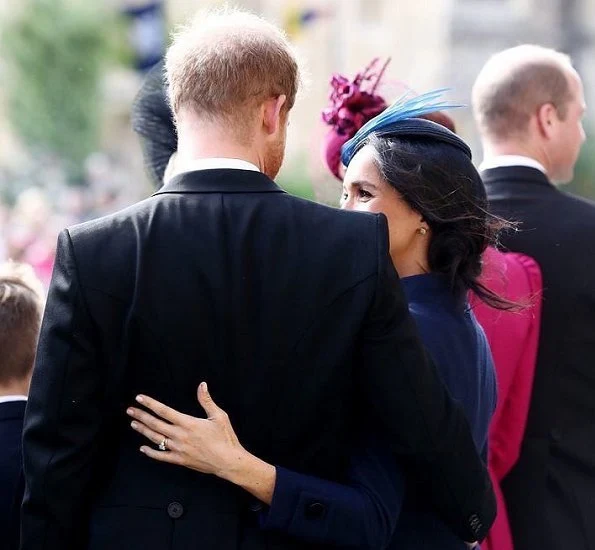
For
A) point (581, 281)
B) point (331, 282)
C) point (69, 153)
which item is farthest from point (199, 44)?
point (69, 153)

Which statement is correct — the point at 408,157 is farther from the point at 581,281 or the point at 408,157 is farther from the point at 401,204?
the point at 581,281

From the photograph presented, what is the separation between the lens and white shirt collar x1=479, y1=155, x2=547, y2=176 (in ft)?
12.3

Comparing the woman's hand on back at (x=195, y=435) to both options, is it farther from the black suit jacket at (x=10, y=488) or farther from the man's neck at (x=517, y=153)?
the man's neck at (x=517, y=153)


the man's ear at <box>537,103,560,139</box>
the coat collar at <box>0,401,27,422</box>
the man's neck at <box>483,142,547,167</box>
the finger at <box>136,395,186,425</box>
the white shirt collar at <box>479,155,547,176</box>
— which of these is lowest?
the coat collar at <box>0,401,27,422</box>

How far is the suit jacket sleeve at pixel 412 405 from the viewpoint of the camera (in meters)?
→ 2.41

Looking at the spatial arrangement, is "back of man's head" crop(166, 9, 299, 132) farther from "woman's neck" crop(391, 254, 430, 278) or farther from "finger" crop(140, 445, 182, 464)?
"finger" crop(140, 445, 182, 464)

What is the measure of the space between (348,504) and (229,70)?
2.70 feet

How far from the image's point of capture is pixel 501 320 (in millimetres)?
3342

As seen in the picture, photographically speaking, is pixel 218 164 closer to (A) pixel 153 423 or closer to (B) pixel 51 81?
(A) pixel 153 423

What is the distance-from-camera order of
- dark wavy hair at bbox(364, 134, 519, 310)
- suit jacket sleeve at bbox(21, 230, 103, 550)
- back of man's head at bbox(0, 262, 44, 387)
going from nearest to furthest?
suit jacket sleeve at bbox(21, 230, 103, 550), dark wavy hair at bbox(364, 134, 519, 310), back of man's head at bbox(0, 262, 44, 387)

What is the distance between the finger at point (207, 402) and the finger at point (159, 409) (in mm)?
51

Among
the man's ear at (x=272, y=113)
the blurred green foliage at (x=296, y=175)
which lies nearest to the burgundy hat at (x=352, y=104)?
the man's ear at (x=272, y=113)

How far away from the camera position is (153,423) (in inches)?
93.6

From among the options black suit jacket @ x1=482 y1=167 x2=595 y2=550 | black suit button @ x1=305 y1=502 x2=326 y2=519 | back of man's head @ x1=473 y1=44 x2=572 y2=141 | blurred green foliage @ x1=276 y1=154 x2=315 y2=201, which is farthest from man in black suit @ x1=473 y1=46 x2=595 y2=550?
blurred green foliage @ x1=276 y1=154 x2=315 y2=201
